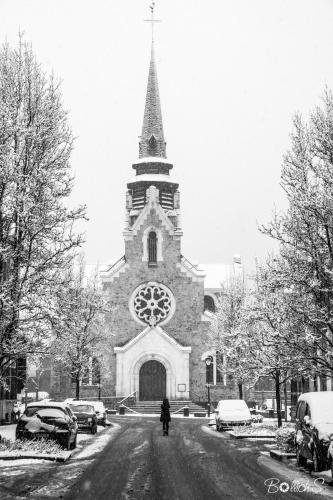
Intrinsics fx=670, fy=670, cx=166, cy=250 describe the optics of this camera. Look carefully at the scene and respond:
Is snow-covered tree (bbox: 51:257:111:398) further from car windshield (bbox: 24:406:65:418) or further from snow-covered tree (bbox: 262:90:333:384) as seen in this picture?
Result: snow-covered tree (bbox: 262:90:333:384)

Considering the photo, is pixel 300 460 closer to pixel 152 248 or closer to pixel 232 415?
pixel 232 415

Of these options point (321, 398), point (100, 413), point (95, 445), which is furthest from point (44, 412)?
point (100, 413)

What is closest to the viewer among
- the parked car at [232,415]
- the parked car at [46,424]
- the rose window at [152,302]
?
the parked car at [46,424]

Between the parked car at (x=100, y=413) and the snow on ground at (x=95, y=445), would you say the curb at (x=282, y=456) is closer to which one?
the snow on ground at (x=95, y=445)

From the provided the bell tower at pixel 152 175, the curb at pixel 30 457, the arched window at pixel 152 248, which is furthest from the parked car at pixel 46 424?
the bell tower at pixel 152 175

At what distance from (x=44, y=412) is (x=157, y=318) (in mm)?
34009

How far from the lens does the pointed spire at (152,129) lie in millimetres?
61781

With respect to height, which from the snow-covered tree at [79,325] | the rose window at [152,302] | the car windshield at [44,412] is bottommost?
the car windshield at [44,412]

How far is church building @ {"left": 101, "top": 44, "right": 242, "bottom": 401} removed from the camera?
165 ft

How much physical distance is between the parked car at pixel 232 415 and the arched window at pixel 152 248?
25695 mm

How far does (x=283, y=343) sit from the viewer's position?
2017cm

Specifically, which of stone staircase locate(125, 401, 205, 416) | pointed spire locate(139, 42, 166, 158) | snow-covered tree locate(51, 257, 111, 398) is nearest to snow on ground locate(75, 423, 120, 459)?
snow-covered tree locate(51, 257, 111, 398)

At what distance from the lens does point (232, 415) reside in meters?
28.2

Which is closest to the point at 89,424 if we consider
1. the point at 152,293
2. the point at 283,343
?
the point at 283,343
